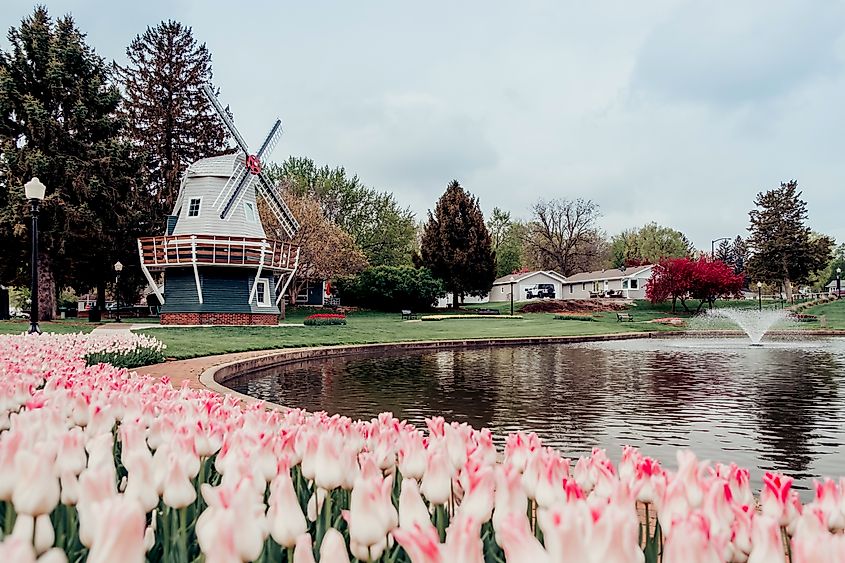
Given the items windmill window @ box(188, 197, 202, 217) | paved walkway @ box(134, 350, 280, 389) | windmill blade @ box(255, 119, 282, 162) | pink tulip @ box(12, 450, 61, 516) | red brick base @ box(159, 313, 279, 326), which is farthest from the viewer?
windmill blade @ box(255, 119, 282, 162)

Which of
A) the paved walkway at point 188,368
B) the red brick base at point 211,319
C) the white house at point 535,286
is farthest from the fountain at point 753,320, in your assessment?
the white house at point 535,286

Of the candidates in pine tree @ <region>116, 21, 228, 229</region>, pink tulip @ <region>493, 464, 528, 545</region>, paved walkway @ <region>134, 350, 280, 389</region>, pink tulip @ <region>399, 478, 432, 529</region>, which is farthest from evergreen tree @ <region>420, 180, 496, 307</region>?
pink tulip @ <region>399, 478, 432, 529</region>

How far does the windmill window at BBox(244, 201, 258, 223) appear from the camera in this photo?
107 ft

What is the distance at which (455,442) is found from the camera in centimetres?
240

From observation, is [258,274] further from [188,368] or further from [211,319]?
[188,368]

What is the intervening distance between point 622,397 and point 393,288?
36.0 meters

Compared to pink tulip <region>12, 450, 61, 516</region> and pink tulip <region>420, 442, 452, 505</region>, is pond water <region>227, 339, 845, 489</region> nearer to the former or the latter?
pink tulip <region>420, 442, 452, 505</region>

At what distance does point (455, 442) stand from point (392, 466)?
0.32 m

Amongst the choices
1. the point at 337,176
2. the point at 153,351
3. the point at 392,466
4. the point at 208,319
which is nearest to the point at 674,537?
the point at 392,466

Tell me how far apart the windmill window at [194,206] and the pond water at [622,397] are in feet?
56.1

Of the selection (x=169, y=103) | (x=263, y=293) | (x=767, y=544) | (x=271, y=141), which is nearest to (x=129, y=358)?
(x=767, y=544)

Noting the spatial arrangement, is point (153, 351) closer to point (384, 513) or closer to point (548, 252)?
point (384, 513)

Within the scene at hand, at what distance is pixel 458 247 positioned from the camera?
168 feet

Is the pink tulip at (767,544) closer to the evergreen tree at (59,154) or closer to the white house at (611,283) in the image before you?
the evergreen tree at (59,154)
